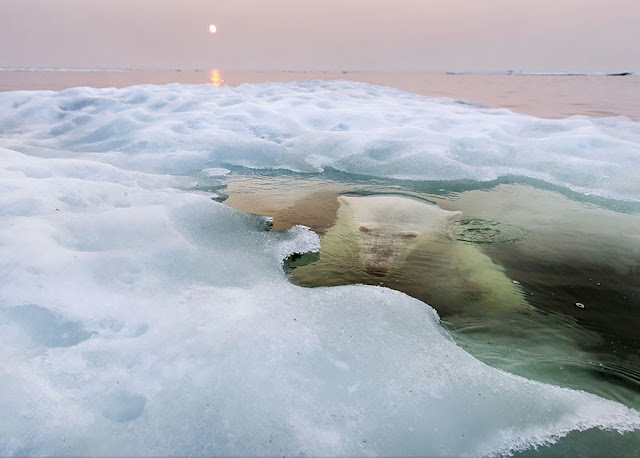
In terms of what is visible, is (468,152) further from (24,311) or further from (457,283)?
(24,311)

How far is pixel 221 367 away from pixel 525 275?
260 cm

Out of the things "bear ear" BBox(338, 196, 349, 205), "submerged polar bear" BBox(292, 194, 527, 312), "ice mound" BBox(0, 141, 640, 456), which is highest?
"ice mound" BBox(0, 141, 640, 456)

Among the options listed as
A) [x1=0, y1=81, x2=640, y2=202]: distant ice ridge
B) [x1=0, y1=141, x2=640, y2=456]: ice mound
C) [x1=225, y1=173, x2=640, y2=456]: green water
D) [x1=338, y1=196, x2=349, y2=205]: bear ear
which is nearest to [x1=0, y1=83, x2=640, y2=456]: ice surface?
[x1=0, y1=141, x2=640, y2=456]: ice mound

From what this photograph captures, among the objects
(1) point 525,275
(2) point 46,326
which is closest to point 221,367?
(2) point 46,326

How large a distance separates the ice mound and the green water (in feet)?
0.80

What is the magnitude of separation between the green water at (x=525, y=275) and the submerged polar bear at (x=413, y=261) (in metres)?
0.01

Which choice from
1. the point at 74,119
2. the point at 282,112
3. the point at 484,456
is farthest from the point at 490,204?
the point at 74,119

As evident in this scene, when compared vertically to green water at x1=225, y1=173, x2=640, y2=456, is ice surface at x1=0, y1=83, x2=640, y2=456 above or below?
above

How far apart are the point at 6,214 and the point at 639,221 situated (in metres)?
6.12

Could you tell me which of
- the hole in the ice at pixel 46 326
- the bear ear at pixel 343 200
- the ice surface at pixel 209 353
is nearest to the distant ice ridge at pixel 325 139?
the bear ear at pixel 343 200

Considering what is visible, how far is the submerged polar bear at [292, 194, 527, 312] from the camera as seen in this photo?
3.04 metres

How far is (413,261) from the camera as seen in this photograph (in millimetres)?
3488

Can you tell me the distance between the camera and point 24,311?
2.19m

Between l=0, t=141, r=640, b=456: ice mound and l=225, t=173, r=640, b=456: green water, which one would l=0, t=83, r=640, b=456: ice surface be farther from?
l=225, t=173, r=640, b=456: green water
